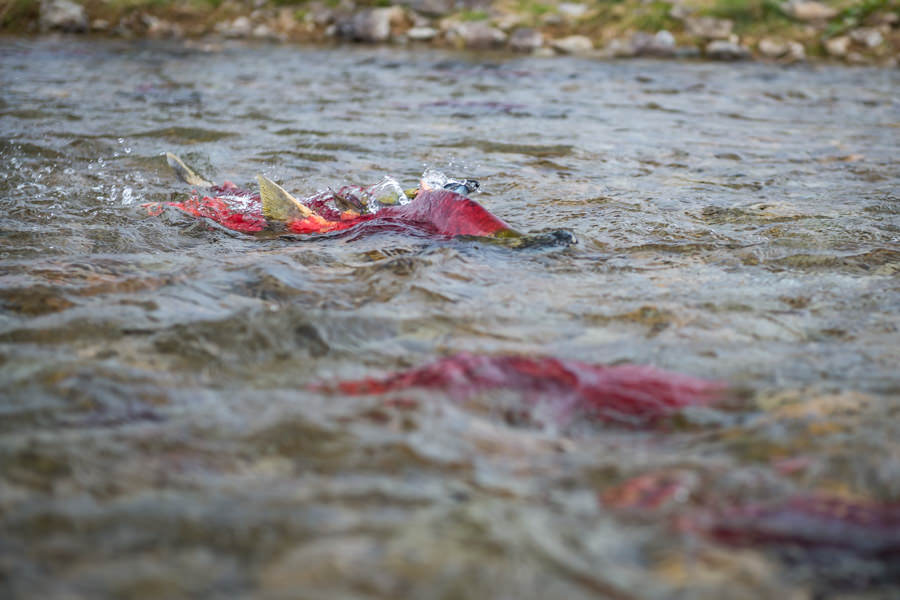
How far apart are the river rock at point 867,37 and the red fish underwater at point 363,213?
368 inches

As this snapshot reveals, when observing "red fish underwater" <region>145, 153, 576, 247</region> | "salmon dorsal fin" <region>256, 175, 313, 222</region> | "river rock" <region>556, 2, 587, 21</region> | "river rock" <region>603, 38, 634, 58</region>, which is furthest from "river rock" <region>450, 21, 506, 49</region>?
"salmon dorsal fin" <region>256, 175, 313, 222</region>

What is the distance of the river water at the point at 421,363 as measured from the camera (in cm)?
130

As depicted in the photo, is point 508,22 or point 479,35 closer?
point 479,35

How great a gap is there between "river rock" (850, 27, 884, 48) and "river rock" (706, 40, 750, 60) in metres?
1.52

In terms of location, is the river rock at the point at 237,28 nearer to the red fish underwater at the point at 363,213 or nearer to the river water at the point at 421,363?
the river water at the point at 421,363

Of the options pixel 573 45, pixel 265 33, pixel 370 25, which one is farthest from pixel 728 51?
pixel 265 33

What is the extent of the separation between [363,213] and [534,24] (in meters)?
8.99

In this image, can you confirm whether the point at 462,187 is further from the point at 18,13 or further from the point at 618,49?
the point at 18,13

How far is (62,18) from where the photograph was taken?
1305 centimetres

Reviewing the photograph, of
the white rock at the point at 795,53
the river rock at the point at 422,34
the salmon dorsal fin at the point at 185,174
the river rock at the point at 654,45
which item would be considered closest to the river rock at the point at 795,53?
the white rock at the point at 795,53

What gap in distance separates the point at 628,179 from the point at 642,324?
2400 mm

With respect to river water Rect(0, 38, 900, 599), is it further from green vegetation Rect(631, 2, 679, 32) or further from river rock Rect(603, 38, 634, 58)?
green vegetation Rect(631, 2, 679, 32)

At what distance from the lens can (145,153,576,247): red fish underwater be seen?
3277 mm

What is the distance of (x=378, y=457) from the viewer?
5.31ft
